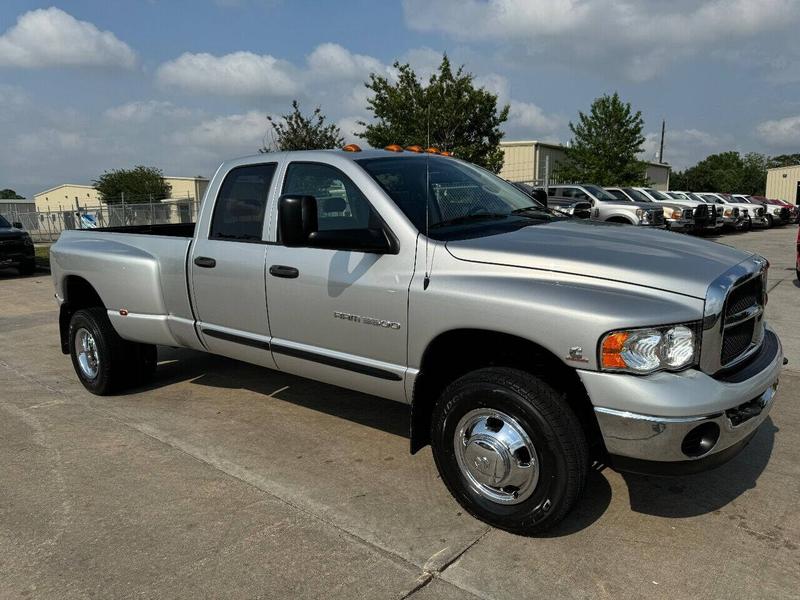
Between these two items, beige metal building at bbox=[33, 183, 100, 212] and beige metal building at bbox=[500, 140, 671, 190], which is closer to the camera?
beige metal building at bbox=[500, 140, 671, 190]

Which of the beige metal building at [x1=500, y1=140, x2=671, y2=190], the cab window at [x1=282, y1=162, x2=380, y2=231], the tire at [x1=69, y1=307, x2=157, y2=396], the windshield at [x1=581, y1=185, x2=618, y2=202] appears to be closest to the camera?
the cab window at [x1=282, y1=162, x2=380, y2=231]

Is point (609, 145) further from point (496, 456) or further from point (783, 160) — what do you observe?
point (783, 160)

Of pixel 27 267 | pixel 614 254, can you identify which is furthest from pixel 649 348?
pixel 27 267

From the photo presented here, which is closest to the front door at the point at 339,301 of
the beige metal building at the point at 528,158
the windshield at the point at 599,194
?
the windshield at the point at 599,194

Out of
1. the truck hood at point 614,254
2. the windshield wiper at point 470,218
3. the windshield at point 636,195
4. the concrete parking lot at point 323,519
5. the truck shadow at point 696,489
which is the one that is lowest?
the concrete parking lot at point 323,519

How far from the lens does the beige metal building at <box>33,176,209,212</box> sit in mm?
61594

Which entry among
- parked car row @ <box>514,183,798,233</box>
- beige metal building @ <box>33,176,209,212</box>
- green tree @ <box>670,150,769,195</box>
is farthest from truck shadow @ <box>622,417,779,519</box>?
green tree @ <box>670,150,769,195</box>

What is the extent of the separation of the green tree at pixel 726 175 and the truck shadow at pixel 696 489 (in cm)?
9117

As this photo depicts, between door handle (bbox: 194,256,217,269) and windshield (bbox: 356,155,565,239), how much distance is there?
1263 millimetres

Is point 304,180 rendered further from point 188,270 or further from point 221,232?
point 188,270

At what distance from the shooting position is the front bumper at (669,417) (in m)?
2.49

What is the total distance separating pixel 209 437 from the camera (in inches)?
169

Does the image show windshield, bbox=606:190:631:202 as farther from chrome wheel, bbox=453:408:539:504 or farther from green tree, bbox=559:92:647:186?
chrome wheel, bbox=453:408:539:504

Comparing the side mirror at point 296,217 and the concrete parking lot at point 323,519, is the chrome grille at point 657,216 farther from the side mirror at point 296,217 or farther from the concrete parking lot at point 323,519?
the side mirror at point 296,217
